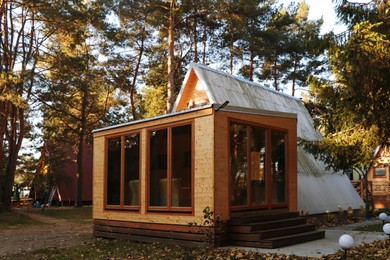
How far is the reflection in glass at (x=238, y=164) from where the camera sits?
8.47 m

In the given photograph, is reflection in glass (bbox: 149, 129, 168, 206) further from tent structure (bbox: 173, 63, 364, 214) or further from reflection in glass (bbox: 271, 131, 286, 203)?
tent structure (bbox: 173, 63, 364, 214)

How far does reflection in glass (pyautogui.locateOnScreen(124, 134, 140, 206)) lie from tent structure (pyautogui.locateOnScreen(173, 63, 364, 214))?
3.63m

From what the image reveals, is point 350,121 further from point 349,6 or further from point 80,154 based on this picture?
point 80,154

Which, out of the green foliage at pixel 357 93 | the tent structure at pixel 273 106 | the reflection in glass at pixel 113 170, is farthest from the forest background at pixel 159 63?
the reflection in glass at pixel 113 170

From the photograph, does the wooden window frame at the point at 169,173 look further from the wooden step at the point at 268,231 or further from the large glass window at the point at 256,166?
the wooden step at the point at 268,231

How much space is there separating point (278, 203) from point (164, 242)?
2.62 m

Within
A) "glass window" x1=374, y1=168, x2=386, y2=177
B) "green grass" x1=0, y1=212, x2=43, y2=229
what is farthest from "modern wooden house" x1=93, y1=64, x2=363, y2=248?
"glass window" x1=374, y1=168, x2=386, y2=177

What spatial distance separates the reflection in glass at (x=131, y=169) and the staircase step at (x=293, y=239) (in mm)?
3353

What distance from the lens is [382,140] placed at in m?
10.3

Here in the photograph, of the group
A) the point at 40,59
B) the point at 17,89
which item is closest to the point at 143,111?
the point at 40,59

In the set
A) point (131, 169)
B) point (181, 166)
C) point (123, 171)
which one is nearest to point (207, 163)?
point (181, 166)

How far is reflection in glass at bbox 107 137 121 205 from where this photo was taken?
33.4 ft

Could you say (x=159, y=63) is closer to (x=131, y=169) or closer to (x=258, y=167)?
(x=131, y=169)

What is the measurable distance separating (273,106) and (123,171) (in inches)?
303
